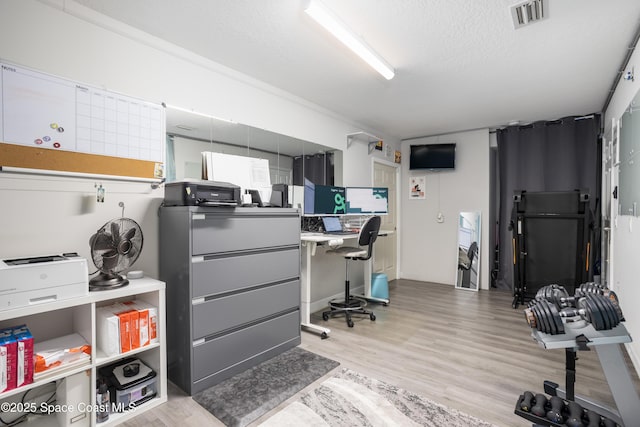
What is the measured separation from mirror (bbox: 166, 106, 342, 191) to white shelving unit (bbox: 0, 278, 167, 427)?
2.93 ft

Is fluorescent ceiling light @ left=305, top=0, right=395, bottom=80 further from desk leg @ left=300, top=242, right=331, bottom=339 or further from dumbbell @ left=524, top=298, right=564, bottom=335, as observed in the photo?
dumbbell @ left=524, top=298, right=564, bottom=335

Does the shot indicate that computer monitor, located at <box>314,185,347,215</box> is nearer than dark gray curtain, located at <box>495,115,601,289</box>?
Yes

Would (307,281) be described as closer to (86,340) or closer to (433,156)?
(86,340)

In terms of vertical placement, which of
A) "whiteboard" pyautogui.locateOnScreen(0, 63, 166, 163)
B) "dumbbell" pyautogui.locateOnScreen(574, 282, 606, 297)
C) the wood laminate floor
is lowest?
the wood laminate floor

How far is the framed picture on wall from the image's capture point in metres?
5.20

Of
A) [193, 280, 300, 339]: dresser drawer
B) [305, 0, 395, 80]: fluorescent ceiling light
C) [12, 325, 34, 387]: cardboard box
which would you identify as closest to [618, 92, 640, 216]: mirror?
[305, 0, 395, 80]: fluorescent ceiling light

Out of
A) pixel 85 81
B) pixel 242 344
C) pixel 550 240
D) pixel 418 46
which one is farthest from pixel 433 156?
pixel 85 81

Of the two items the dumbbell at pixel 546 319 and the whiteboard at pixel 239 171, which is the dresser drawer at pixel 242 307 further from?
the dumbbell at pixel 546 319

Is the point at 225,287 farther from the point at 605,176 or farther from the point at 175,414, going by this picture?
the point at 605,176

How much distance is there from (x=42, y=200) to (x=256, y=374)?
1.69 metres

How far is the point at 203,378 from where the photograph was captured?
1976 millimetres

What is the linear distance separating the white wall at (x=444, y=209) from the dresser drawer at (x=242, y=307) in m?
3.17

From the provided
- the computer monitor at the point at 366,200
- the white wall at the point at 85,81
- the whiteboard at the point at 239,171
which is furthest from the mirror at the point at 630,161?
the white wall at the point at 85,81

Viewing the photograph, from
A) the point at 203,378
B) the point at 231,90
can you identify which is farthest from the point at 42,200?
the point at 231,90
